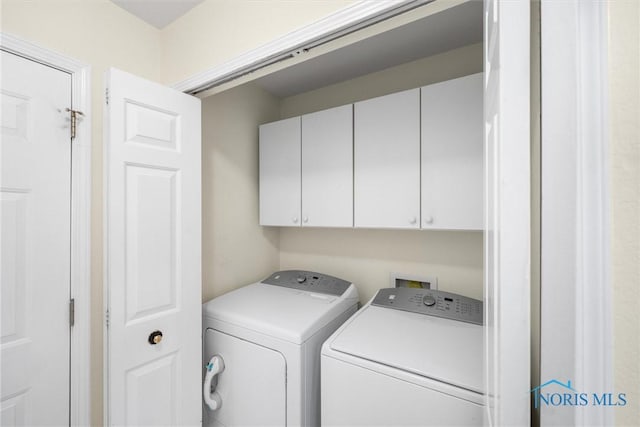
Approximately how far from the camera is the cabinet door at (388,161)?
1.54 m

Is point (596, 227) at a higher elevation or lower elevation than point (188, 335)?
higher

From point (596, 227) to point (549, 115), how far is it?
148mm

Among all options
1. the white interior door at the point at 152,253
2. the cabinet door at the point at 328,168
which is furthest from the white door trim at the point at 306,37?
the cabinet door at the point at 328,168

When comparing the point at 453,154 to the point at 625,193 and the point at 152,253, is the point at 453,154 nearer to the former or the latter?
the point at 625,193

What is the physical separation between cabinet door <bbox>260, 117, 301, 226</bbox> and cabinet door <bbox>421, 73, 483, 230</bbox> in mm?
909

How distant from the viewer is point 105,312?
3.76 ft

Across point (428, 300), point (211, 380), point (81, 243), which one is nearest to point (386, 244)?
point (428, 300)

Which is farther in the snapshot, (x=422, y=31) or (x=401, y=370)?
(x=422, y=31)

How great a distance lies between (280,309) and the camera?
1582 mm

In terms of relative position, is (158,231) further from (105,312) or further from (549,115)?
(549,115)

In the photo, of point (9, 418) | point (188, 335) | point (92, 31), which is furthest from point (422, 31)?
point (9, 418)

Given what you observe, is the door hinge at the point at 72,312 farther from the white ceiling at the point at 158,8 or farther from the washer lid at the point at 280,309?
the white ceiling at the point at 158,8

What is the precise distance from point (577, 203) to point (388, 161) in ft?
4.41

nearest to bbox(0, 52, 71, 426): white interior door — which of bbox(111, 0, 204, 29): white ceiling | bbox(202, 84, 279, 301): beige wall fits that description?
bbox(111, 0, 204, 29): white ceiling
